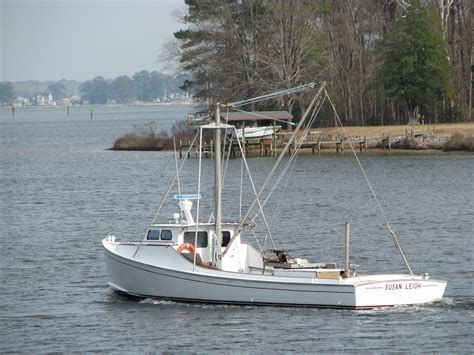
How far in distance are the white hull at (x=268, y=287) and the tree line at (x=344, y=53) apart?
2491 inches

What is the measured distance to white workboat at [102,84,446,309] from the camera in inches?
1325

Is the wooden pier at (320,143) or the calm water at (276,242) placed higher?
the wooden pier at (320,143)

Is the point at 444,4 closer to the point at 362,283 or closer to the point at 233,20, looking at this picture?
the point at 233,20

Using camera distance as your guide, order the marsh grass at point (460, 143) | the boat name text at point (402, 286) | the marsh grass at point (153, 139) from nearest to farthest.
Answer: the boat name text at point (402, 286) → the marsh grass at point (460, 143) → the marsh grass at point (153, 139)

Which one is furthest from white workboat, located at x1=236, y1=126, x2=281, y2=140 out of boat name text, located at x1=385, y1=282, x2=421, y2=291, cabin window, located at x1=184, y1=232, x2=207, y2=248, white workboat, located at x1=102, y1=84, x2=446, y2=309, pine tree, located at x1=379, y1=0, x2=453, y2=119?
boat name text, located at x1=385, y1=282, x2=421, y2=291

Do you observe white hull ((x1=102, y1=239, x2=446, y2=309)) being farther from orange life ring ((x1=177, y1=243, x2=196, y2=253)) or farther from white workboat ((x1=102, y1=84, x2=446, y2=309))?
orange life ring ((x1=177, y1=243, x2=196, y2=253))

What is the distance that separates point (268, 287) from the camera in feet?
111

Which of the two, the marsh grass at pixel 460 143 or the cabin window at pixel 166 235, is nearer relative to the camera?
the cabin window at pixel 166 235

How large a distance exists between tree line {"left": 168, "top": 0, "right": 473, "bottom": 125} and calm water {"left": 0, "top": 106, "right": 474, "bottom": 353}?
1210 centimetres

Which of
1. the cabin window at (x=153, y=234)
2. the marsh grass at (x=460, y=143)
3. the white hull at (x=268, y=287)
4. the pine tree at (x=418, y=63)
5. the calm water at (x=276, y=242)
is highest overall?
the pine tree at (x=418, y=63)

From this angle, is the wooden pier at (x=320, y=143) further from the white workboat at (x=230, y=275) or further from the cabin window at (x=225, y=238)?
the white workboat at (x=230, y=275)

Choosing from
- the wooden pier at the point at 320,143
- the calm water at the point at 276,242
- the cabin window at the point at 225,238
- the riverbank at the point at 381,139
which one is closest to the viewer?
the calm water at the point at 276,242

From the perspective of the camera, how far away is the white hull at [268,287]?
3356cm

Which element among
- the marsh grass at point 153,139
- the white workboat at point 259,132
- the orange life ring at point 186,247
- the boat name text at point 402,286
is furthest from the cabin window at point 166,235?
the marsh grass at point 153,139
